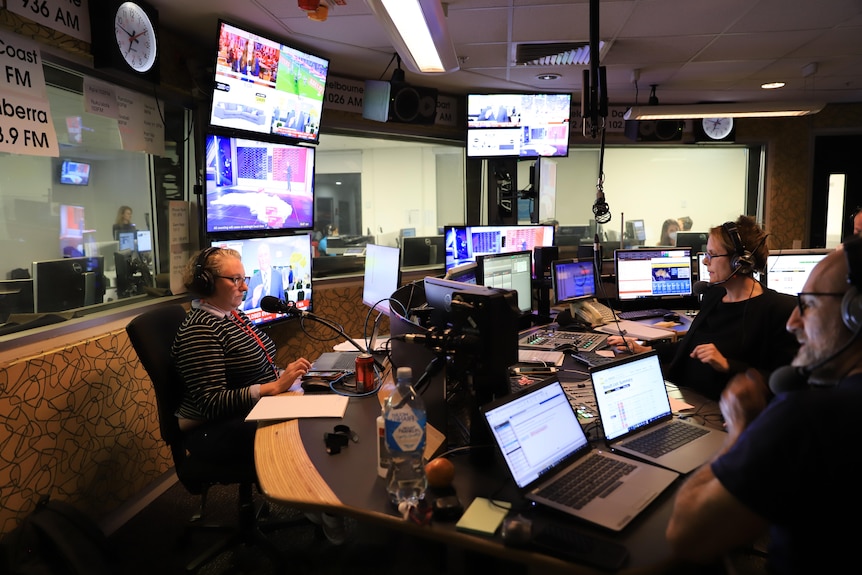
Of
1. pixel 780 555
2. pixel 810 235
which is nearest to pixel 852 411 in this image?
pixel 780 555

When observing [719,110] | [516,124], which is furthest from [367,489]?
[719,110]

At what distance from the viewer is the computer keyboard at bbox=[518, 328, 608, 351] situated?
290 centimetres

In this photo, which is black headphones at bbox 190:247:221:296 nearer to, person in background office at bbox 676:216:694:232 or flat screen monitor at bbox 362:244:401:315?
flat screen monitor at bbox 362:244:401:315

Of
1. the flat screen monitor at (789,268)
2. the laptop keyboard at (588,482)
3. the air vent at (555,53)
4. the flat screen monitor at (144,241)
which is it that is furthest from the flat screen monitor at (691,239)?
the flat screen monitor at (144,241)

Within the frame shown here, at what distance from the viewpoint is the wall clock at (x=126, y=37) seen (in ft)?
8.53

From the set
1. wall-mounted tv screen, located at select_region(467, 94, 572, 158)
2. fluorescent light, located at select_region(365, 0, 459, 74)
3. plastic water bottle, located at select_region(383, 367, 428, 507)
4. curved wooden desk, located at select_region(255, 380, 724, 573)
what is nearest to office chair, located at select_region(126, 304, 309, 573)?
curved wooden desk, located at select_region(255, 380, 724, 573)

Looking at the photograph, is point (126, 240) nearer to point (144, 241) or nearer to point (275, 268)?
point (144, 241)

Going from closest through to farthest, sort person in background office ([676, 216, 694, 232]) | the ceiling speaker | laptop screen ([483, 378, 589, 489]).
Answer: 1. laptop screen ([483, 378, 589, 489])
2. the ceiling speaker
3. person in background office ([676, 216, 694, 232])

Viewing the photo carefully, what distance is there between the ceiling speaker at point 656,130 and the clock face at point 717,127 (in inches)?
14.7

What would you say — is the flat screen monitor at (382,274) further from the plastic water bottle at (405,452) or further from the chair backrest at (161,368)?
the plastic water bottle at (405,452)

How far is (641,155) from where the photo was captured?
920 centimetres

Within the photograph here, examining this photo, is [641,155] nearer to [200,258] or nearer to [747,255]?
[747,255]

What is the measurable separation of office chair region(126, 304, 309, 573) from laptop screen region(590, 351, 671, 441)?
1.30m

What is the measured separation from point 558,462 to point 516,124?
13.3 ft
